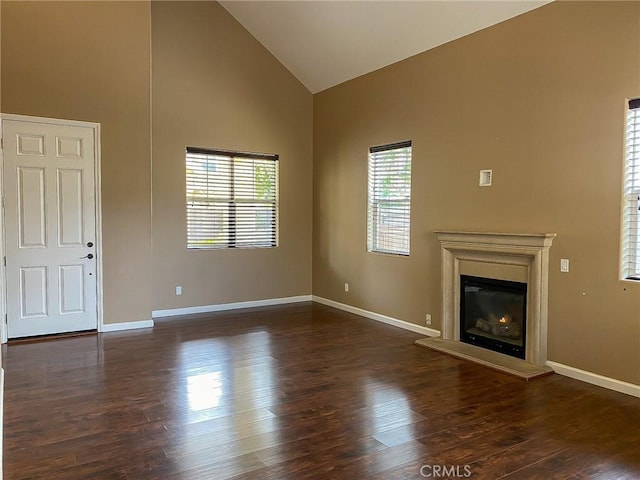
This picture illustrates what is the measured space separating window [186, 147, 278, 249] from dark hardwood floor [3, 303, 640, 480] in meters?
2.10

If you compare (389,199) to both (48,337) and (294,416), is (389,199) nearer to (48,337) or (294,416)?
(294,416)

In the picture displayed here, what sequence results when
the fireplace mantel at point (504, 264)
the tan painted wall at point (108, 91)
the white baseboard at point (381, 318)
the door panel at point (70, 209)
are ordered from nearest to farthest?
the fireplace mantel at point (504, 264), the tan painted wall at point (108, 91), the door panel at point (70, 209), the white baseboard at point (381, 318)

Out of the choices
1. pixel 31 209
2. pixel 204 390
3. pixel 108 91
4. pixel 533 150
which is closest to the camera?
pixel 204 390

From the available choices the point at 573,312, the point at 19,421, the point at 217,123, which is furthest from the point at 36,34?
the point at 573,312

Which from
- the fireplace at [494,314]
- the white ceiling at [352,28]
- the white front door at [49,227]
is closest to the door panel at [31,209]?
the white front door at [49,227]

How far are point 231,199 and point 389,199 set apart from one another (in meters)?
2.31

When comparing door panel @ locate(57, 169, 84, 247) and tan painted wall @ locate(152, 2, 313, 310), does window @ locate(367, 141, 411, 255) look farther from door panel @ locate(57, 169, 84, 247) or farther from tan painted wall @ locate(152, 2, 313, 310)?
door panel @ locate(57, 169, 84, 247)

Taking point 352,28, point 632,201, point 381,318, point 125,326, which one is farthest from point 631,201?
point 125,326

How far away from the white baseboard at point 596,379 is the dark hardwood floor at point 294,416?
9cm

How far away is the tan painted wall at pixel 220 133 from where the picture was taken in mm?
6215

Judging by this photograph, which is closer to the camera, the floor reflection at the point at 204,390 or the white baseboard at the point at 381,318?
the floor reflection at the point at 204,390

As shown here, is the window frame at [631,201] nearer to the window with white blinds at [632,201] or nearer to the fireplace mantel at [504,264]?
the window with white blinds at [632,201]

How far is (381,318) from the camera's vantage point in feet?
20.1

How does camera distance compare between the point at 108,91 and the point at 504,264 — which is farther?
the point at 108,91
